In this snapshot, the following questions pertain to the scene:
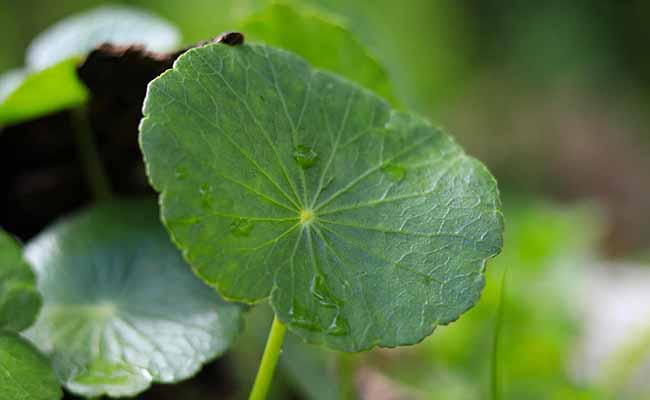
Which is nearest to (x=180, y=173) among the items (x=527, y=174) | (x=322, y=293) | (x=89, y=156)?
(x=322, y=293)

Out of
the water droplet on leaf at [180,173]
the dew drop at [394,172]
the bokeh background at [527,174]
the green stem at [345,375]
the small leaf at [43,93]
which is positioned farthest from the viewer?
the bokeh background at [527,174]

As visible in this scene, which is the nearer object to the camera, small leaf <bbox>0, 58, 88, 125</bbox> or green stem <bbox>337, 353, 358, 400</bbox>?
small leaf <bbox>0, 58, 88, 125</bbox>

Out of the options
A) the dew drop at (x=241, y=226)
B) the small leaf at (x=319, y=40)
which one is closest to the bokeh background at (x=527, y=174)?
the small leaf at (x=319, y=40)

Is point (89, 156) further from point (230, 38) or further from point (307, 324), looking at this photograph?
point (307, 324)

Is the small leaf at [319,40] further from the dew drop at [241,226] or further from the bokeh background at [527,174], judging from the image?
the dew drop at [241,226]

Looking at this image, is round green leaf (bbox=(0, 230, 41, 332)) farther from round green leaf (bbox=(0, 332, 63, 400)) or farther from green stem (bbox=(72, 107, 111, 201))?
green stem (bbox=(72, 107, 111, 201))

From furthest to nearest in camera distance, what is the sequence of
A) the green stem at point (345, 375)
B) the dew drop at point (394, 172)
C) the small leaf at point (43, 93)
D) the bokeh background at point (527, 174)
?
the bokeh background at point (527, 174), the green stem at point (345, 375), the small leaf at point (43, 93), the dew drop at point (394, 172)

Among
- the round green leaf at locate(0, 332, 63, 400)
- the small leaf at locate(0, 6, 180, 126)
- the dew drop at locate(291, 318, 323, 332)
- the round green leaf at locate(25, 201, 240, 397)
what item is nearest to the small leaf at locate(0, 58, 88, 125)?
the small leaf at locate(0, 6, 180, 126)
